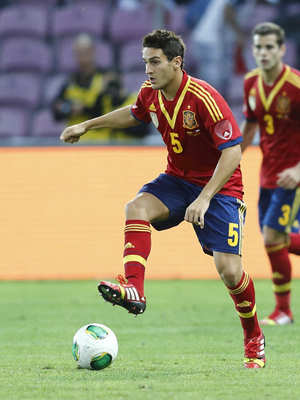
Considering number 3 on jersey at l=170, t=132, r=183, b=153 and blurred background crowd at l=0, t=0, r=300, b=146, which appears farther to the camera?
blurred background crowd at l=0, t=0, r=300, b=146

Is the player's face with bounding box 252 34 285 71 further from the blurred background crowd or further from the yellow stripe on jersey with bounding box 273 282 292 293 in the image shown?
the blurred background crowd

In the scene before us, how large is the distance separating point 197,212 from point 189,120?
25.0 inches

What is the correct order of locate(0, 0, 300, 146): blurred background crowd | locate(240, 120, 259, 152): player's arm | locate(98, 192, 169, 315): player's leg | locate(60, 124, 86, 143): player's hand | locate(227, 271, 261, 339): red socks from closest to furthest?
locate(98, 192, 169, 315): player's leg, locate(227, 271, 261, 339): red socks, locate(60, 124, 86, 143): player's hand, locate(240, 120, 259, 152): player's arm, locate(0, 0, 300, 146): blurred background crowd

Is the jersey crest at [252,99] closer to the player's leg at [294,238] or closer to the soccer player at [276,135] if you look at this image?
the soccer player at [276,135]

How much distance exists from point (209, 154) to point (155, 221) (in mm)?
554

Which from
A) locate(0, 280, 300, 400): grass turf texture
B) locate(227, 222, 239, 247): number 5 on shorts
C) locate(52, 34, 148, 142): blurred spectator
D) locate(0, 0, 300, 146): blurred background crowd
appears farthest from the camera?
locate(0, 0, 300, 146): blurred background crowd

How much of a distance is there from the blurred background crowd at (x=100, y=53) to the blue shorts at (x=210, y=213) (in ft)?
19.9

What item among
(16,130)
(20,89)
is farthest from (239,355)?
(20,89)

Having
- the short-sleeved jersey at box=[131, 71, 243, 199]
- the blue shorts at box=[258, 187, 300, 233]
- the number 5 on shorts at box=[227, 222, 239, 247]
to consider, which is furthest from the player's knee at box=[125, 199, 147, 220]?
the blue shorts at box=[258, 187, 300, 233]

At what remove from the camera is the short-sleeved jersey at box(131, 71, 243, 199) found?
188 inches

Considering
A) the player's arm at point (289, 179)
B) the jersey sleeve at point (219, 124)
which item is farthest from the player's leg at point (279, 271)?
the jersey sleeve at point (219, 124)

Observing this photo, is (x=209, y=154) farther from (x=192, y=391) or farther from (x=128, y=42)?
(x=128, y=42)

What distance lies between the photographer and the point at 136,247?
15.7 ft

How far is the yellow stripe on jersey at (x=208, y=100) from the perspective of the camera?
15.6ft
